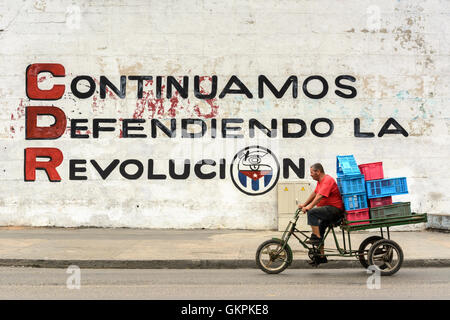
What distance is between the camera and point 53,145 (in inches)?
666

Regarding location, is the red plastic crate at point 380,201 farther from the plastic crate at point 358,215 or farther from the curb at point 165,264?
the curb at point 165,264

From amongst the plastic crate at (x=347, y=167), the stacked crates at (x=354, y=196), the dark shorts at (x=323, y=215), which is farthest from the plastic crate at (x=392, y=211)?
the plastic crate at (x=347, y=167)

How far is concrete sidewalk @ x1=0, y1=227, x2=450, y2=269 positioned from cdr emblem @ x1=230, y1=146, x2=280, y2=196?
1.20m

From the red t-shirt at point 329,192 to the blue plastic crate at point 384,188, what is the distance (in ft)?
1.56

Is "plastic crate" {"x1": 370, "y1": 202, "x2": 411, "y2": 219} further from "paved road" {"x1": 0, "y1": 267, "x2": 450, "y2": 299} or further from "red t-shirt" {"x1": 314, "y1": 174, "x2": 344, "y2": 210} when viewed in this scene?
"paved road" {"x1": 0, "y1": 267, "x2": 450, "y2": 299}

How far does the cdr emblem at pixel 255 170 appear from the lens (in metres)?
16.8

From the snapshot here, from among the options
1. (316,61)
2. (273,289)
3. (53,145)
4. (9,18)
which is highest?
(9,18)

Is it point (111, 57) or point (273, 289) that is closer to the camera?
point (273, 289)
